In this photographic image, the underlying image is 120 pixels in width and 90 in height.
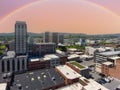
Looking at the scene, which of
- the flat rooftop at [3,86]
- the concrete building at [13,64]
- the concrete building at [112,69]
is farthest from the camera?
the concrete building at [13,64]

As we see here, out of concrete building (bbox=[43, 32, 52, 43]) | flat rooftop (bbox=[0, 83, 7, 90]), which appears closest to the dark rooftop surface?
flat rooftop (bbox=[0, 83, 7, 90])

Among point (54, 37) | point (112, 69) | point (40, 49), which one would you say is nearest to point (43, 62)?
point (40, 49)

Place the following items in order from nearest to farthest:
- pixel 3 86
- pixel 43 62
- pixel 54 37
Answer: pixel 3 86
pixel 43 62
pixel 54 37

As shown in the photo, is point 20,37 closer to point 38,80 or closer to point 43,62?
point 43,62

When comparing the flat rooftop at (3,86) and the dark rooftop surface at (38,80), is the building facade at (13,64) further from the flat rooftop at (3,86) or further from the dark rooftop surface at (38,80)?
the flat rooftop at (3,86)

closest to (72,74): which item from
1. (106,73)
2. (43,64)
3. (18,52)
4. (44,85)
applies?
(44,85)

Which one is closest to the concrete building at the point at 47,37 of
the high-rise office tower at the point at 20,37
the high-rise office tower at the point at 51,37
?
the high-rise office tower at the point at 51,37

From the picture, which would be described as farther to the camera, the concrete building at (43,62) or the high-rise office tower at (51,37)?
the high-rise office tower at (51,37)

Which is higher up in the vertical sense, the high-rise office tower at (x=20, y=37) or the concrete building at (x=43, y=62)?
the high-rise office tower at (x=20, y=37)
